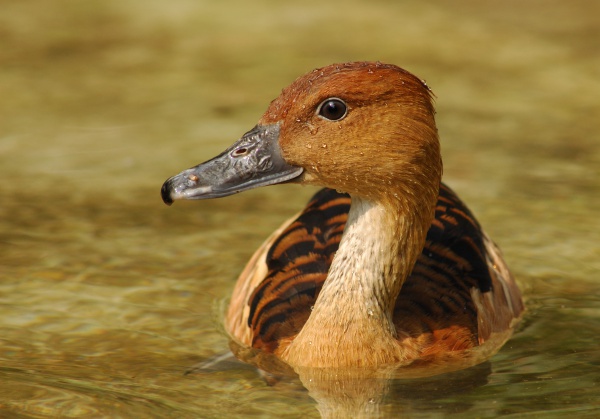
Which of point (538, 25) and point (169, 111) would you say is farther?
point (538, 25)

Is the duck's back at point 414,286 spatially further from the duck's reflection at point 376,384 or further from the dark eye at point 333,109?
the dark eye at point 333,109

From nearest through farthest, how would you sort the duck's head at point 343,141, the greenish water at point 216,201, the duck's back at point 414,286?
the duck's head at point 343,141
the greenish water at point 216,201
the duck's back at point 414,286

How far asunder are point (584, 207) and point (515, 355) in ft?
8.27

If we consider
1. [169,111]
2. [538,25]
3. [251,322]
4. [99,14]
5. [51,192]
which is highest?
[99,14]

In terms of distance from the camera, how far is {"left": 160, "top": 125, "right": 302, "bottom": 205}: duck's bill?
19.1ft

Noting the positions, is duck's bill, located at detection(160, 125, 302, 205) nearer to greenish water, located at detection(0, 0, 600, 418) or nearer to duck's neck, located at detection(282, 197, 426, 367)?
duck's neck, located at detection(282, 197, 426, 367)

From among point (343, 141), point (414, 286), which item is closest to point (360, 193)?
point (343, 141)

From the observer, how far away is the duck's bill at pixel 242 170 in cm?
581

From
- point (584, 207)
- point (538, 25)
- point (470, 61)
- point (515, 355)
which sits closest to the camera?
point (515, 355)

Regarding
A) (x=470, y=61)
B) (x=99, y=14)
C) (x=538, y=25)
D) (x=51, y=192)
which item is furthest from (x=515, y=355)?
(x=99, y=14)

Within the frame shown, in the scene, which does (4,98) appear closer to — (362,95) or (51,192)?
(51,192)

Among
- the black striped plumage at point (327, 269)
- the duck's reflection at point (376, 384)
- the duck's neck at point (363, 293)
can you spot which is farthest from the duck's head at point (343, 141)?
the duck's reflection at point (376, 384)

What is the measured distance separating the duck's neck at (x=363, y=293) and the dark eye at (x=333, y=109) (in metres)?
0.47

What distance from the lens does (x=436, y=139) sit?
19.5 feet
